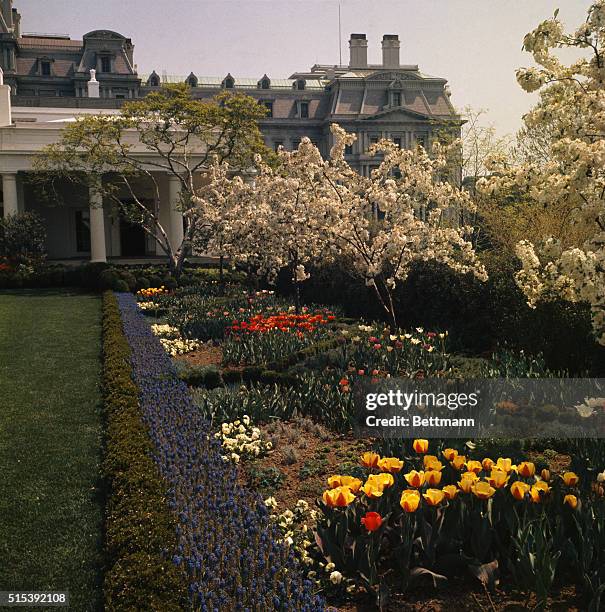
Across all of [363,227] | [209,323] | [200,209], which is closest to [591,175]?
[363,227]

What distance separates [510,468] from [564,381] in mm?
3875

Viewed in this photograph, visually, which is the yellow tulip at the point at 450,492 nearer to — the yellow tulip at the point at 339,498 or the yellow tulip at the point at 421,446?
the yellow tulip at the point at 339,498

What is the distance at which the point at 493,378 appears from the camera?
838 cm

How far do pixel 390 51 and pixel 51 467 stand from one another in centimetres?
6027

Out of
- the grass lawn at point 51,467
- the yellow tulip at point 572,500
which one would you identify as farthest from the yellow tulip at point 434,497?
the grass lawn at point 51,467

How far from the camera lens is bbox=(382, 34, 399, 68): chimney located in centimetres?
6175

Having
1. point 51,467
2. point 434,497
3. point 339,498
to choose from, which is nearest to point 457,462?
point 434,497

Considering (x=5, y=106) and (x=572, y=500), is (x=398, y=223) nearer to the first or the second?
(x=572, y=500)

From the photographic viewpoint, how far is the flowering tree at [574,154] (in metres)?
5.26

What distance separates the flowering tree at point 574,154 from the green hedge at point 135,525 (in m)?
3.39

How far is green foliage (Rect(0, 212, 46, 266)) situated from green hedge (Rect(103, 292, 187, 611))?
20.5 meters

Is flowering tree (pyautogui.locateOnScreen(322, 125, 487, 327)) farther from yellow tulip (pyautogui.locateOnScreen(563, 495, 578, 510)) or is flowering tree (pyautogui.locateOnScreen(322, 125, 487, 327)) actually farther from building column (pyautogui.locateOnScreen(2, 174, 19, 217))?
building column (pyautogui.locateOnScreen(2, 174, 19, 217))

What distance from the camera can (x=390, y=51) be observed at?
203 feet

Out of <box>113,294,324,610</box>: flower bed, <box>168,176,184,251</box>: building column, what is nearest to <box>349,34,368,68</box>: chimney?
<box>168,176,184,251</box>: building column
